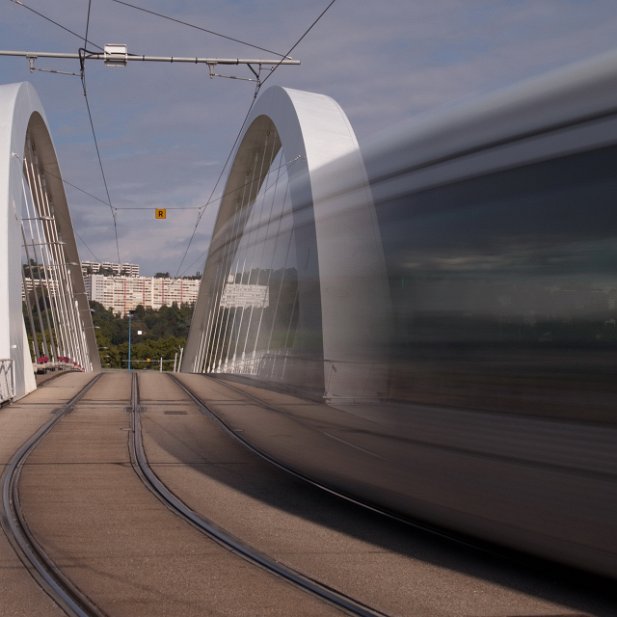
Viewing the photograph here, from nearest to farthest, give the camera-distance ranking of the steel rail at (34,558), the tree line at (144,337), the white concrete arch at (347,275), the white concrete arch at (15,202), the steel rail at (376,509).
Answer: the steel rail at (34,558) → the steel rail at (376,509) → the white concrete arch at (347,275) → the white concrete arch at (15,202) → the tree line at (144,337)

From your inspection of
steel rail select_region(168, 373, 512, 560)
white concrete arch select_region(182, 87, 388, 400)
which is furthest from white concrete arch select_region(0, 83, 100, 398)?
white concrete arch select_region(182, 87, 388, 400)

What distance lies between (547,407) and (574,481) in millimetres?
367

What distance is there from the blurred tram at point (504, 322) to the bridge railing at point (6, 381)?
13.0 metres

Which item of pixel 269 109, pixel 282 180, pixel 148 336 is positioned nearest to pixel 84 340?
pixel 269 109

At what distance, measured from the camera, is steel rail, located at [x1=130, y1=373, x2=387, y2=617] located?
4.64m

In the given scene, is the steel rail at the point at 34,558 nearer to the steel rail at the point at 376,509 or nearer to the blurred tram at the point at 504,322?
the blurred tram at the point at 504,322

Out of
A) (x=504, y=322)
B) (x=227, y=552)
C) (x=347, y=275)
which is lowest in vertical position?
(x=227, y=552)

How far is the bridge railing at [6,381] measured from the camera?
59.3ft

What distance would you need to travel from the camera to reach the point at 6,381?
18.5 metres

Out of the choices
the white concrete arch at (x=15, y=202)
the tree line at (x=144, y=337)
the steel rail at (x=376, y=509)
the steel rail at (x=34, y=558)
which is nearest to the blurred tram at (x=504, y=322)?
the steel rail at (x=376, y=509)

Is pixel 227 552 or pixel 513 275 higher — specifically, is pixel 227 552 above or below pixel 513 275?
below

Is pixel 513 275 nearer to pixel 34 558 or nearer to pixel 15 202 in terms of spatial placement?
pixel 34 558

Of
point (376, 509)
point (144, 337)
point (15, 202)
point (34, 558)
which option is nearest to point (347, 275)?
point (376, 509)

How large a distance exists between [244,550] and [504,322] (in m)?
2.13
